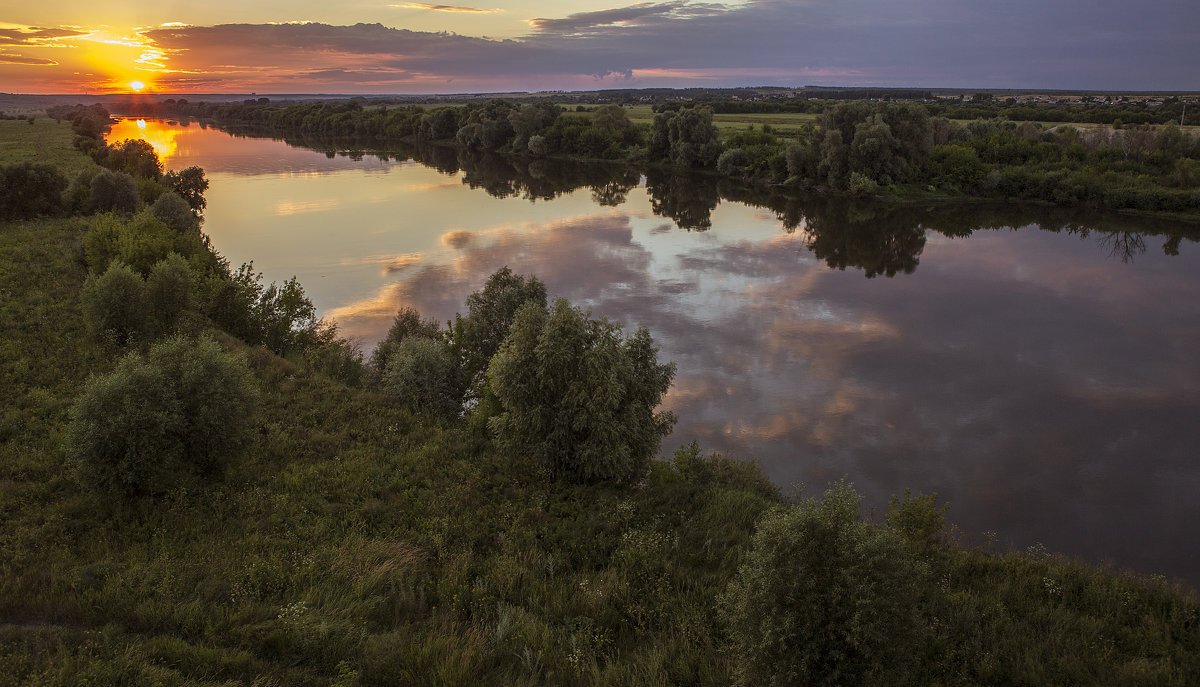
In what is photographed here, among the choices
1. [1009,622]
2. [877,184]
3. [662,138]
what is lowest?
[1009,622]

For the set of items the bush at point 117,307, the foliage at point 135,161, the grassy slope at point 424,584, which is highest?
the foliage at point 135,161

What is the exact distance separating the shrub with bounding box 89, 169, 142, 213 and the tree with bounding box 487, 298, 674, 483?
37325 millimetres

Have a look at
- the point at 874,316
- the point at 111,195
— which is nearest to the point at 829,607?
the point at 874,316

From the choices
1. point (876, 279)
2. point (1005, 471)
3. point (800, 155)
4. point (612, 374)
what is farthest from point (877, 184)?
point (612, 374)

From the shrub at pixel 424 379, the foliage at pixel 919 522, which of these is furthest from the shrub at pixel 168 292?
the foliage at pixel 919 522

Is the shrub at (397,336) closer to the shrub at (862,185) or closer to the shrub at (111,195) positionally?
the shrub at (111,195)

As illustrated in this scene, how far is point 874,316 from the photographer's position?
29.4 meters

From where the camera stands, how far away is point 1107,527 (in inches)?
601

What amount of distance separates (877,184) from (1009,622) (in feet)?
180

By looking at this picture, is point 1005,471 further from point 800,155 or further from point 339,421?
point 800,155

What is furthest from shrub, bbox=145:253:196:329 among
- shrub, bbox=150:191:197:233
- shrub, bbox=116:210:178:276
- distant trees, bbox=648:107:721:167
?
distant trees, bbox=648:107:721:167

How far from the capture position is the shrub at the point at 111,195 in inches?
1548

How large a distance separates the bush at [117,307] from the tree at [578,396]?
530 inches

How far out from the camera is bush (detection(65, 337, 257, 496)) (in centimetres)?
1195
